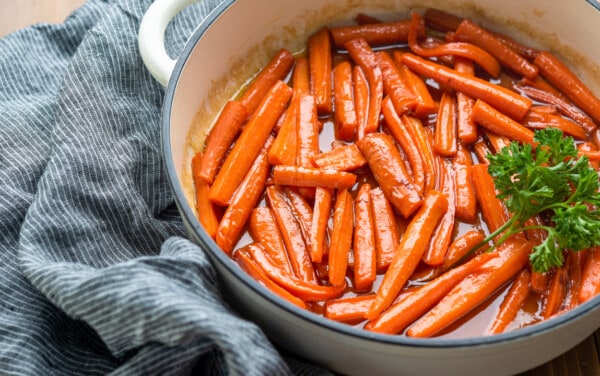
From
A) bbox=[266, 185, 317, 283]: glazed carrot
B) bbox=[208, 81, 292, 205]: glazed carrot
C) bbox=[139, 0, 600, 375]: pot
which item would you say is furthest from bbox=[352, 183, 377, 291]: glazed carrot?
bbox=[208, 81, 292, 205]: glazed carrot

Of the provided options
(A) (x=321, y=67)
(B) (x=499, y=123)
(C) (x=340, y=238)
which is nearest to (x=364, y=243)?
(C) (x=340, y=238)

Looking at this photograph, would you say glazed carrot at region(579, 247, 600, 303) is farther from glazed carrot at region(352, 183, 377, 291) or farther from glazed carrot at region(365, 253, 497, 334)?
glazed carrot at region(352, 183, 377, 291)

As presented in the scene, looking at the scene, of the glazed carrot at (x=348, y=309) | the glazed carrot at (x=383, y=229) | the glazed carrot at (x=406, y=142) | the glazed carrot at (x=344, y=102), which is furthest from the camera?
the glazed carrot at (x=344, y=102)

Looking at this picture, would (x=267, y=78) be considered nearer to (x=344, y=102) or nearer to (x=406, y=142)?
(x=344, y=102)

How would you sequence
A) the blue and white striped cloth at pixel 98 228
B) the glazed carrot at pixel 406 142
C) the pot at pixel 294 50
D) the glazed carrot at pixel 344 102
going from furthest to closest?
1. the glazed carrot at pixel 344 102
2. the glazed carrot at pixel 406 142
3. the blue and white striped cloth at pixel 98 228
4. the pot at pixel 294 50

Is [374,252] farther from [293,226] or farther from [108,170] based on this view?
[108,170]

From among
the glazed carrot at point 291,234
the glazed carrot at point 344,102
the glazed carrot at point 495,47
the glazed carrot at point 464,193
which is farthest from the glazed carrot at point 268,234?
the glazed carrot at point 495,47

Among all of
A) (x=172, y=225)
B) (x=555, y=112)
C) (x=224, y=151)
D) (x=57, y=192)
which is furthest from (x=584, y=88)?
(x=57, y=192)

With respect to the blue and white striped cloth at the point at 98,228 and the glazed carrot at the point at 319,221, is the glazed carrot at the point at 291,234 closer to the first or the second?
the glazed carrot at the point at 319,221
